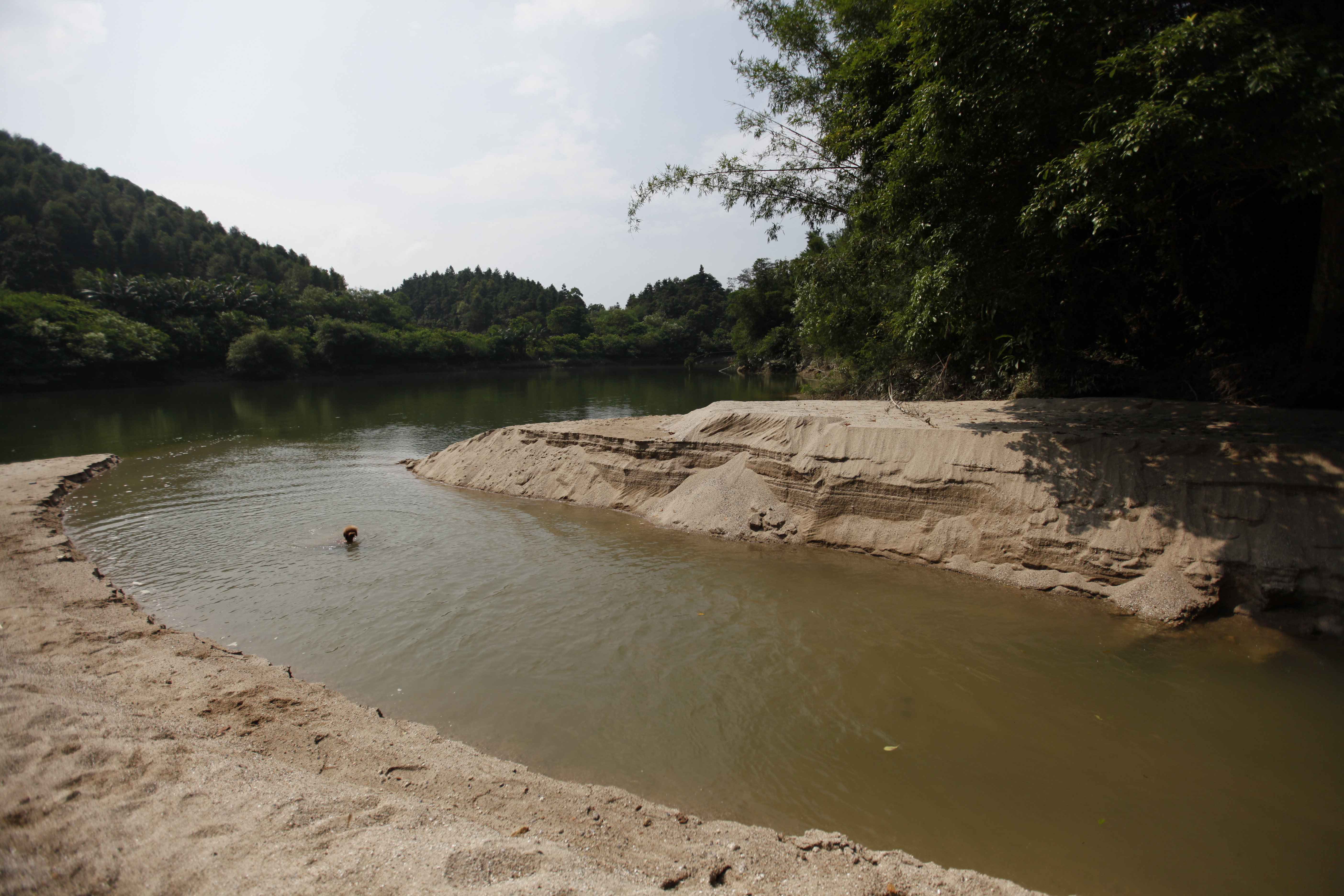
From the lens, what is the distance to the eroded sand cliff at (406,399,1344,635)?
7.58m

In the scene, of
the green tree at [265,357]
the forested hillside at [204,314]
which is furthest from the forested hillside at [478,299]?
the green tree at [265,357]

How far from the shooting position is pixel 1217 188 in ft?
33.6

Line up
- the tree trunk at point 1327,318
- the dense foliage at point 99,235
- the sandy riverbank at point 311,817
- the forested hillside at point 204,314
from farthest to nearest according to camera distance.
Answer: the dense foliage at point 99,235
the forested hillside at point 204,314
the tree trunk at point 1327,318
the sandy riverbank at point 311,817

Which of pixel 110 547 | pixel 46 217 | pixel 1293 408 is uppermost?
pixel 46 217

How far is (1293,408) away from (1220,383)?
1.72 metres

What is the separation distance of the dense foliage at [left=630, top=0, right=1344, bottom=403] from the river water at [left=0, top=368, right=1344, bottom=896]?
486cm

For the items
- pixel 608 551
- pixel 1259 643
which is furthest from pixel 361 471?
pixel 1259 643

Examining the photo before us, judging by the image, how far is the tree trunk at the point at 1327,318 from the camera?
892 cm

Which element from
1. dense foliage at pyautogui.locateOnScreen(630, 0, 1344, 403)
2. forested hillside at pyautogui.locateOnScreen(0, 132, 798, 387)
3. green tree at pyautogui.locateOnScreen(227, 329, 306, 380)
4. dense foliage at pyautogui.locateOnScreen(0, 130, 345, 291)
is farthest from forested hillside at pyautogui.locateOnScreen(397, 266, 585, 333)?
dense foliage at pyautogui.locateOnScreen(630, 0, 1344, 403)

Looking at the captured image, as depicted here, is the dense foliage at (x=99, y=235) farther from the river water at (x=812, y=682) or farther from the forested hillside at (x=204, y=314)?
the river water at (x=812, y=682)

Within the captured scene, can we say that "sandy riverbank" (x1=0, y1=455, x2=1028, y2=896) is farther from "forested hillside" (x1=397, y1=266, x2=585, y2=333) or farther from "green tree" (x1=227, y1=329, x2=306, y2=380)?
"forested hillside" (x1=397, y1=266, x2=585, y2=333)

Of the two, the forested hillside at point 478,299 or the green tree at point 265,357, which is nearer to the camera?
the green tree at point 265,357

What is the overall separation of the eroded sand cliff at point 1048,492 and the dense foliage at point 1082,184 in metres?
1.83

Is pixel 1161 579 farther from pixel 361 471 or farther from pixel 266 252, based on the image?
pixel 266 252
